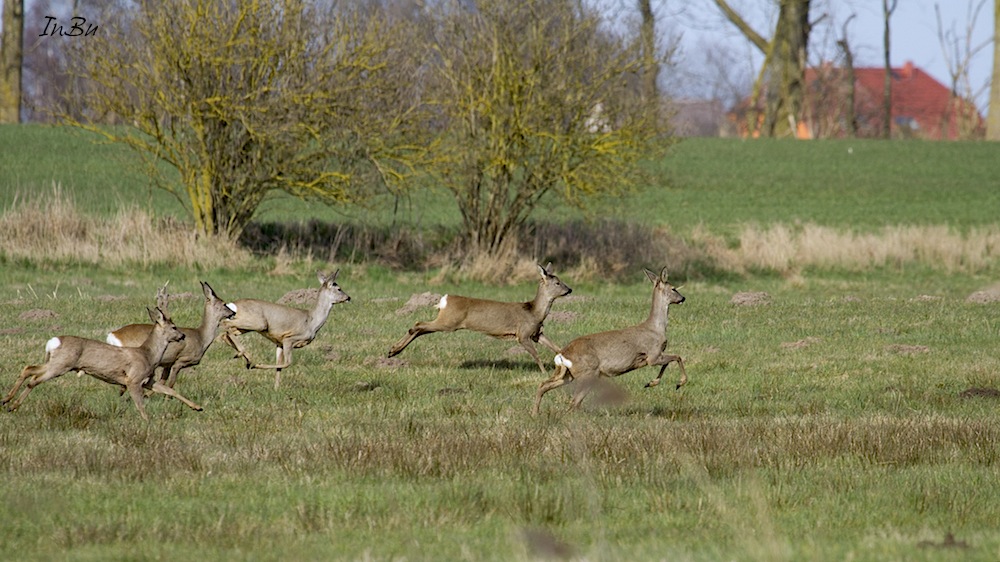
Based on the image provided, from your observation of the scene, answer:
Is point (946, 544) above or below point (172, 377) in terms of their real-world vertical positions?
above

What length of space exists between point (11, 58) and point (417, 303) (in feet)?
107

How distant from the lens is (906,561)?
6070 mm

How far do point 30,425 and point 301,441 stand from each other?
2.22m

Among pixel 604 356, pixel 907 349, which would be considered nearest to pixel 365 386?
pixel 604 356

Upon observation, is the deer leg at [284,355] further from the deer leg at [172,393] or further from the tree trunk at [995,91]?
the tree trunk at [995,91]

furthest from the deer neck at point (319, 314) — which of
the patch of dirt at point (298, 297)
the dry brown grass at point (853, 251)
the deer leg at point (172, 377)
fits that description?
the dry brown grass at point (853, 251)

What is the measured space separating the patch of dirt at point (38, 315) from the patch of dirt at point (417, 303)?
179 inches

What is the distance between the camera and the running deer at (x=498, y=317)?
563 inches

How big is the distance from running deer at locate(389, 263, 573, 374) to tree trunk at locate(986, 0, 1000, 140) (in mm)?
46079

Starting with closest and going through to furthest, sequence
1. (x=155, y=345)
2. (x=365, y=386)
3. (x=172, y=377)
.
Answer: (x=155, y=345), (x=172, y=377), (x=365, y=386)

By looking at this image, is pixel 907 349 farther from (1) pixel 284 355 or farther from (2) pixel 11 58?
(2) pixel 11 58

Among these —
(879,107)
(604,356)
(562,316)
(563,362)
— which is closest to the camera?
(563,362)

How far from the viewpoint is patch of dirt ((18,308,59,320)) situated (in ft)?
56.0

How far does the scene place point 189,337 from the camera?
11.9m
